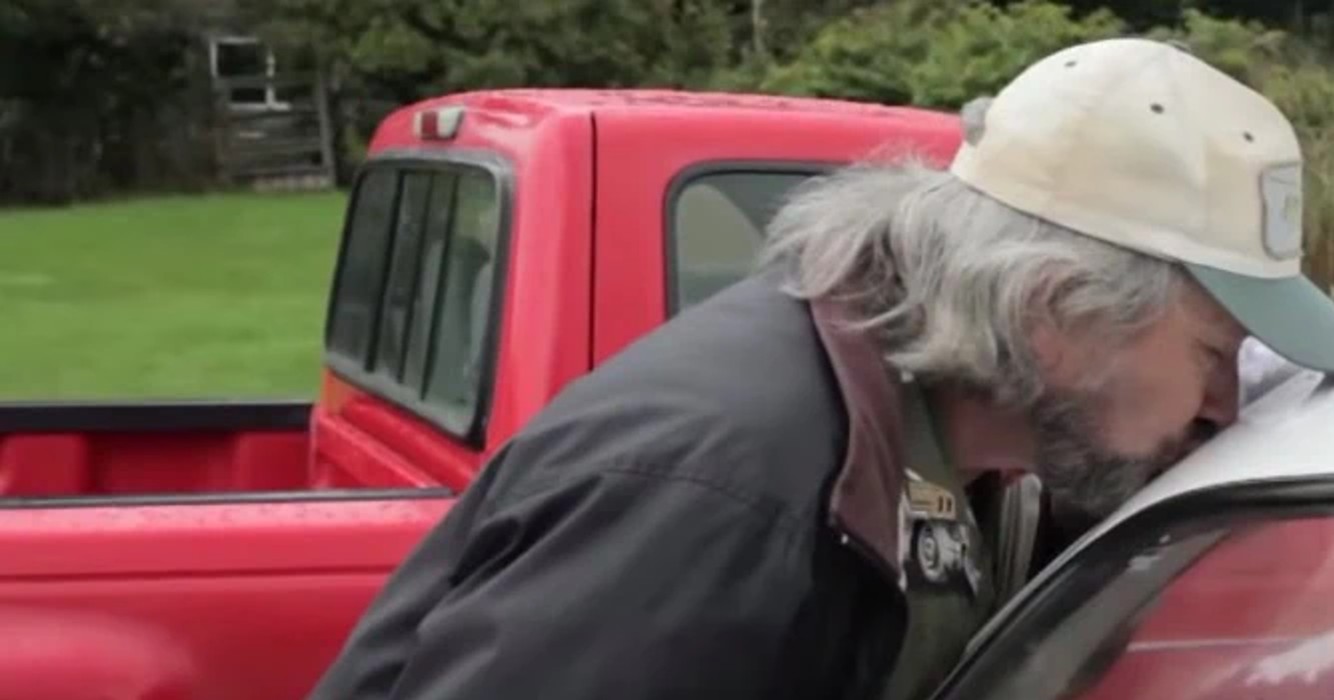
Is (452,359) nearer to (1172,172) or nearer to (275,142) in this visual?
(1172,172)

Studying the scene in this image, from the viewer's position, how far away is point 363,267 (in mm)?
4652

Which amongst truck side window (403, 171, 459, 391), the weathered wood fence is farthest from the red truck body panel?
the weathered wood fence

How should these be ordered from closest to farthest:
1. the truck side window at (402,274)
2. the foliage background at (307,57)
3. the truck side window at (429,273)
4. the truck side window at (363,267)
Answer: the truck side window at (429,273)
the truck side window at (402,274)
the truck side window at (363,267)
the foliage background at (307,57)

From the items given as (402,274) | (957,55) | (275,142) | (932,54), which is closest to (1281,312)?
(402,274)

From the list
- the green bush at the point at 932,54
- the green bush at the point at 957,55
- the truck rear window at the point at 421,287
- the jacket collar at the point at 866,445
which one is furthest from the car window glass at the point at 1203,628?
the green bush at the point at 932,54

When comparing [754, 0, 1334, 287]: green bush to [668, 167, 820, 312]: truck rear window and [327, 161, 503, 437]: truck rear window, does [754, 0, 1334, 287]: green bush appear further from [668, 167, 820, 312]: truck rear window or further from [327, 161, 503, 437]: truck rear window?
[668, 167, 820, 312]: truck rear window

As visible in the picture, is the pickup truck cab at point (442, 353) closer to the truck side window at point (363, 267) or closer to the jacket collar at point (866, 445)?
the truck side window at point (363, 267)

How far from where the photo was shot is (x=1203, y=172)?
6.57 ft

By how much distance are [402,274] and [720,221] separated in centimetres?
89

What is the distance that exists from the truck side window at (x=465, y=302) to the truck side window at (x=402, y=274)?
0.65ft

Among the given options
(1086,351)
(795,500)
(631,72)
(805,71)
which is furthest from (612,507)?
(631,72)

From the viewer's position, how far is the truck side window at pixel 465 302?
3.77 m

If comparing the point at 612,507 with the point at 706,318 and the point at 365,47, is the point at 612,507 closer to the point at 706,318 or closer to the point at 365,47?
the point at 706,318

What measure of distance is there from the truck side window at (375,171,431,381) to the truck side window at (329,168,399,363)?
5cm
